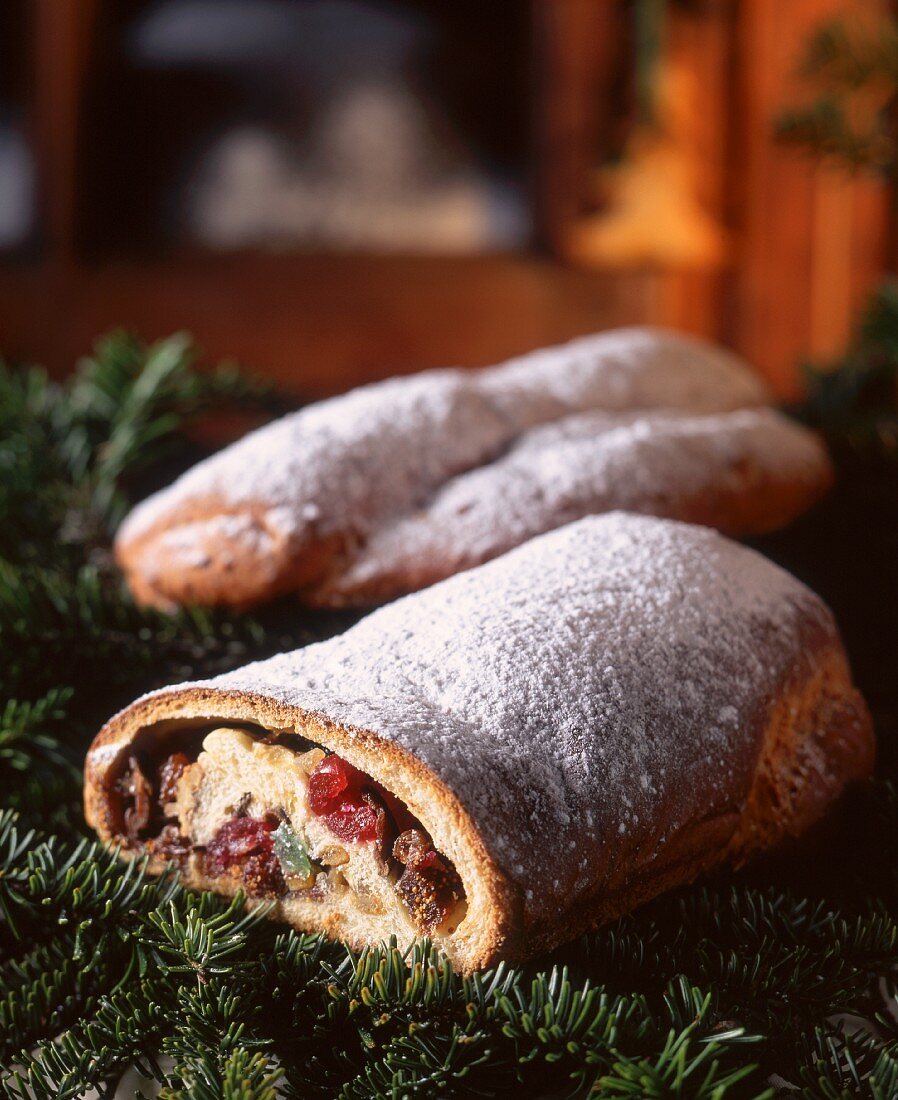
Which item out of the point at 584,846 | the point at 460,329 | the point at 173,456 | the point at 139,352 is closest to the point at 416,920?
the point at 584,846

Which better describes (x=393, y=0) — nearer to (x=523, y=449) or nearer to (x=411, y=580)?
(x=523, y=449)

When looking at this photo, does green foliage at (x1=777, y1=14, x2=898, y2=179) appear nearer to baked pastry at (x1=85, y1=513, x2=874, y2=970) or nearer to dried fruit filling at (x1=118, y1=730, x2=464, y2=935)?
baked pastry at (x1=85, y1=513, x2=874, y2=970)

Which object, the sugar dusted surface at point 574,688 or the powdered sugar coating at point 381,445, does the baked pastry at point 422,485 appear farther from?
the sugar dusted surface at point 574,688

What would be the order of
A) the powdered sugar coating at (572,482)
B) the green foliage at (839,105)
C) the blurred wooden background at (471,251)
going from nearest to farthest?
1. the powdered sugar coating at (572,482)
2. the green foliage at (839,105)
3. the blurred wooden background at (471,251)

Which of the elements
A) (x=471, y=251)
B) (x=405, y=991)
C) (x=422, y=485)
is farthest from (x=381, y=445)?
(x=471, y=251)

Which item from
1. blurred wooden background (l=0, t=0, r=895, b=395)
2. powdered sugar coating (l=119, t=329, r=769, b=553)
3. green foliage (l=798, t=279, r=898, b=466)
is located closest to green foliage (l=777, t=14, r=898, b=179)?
green foliage (l=798, t=279, r=898, b=466)

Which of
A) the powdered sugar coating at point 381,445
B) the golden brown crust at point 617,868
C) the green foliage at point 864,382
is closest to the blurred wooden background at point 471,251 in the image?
the green foliage at point 864,382

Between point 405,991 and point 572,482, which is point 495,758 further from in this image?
point 572,482

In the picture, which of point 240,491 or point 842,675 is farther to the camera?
point 240,491

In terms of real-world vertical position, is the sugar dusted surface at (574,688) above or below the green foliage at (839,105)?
below
